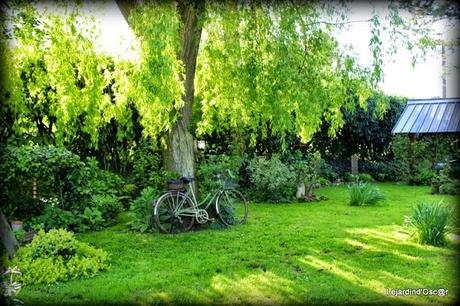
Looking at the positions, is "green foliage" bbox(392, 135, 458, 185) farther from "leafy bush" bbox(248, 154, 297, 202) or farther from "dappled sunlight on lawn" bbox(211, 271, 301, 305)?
"dappled sunlight on lawn" bbox(211, 271, 301, 305)

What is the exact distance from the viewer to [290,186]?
10.3 m

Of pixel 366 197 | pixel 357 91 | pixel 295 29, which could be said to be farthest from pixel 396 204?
pixel 295 29

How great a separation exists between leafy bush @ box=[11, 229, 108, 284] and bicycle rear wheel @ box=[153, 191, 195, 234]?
5.65ft

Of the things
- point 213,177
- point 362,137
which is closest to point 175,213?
point 213,177

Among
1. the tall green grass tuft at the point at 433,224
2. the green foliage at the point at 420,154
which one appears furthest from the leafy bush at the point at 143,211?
the green foliage at the point at 420,154

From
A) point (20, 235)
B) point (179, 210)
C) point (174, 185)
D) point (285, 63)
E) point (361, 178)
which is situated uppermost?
point (285, 63)

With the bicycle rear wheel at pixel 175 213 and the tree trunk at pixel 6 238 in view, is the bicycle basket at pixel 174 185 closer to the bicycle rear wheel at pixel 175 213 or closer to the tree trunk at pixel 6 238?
the bicycle rear wheel at pixel 175 213

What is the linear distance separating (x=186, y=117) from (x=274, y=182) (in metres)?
3.35

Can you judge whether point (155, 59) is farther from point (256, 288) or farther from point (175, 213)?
point (256, 288)

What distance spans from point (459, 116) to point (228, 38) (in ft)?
26.8

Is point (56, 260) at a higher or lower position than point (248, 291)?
higher

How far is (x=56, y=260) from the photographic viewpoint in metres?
4.60

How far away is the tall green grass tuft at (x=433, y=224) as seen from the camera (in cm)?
558

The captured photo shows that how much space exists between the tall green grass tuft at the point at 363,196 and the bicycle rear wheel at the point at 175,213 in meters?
4.24
